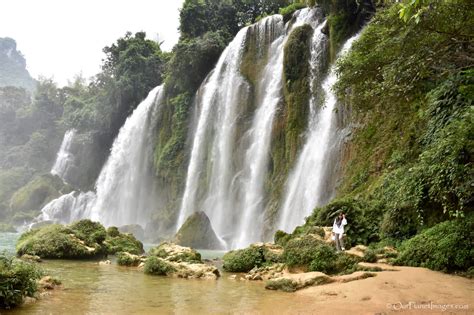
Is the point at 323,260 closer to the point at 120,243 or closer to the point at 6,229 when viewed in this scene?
the point at 120,243

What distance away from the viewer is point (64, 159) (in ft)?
180

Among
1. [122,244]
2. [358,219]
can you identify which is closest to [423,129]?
[358,219]

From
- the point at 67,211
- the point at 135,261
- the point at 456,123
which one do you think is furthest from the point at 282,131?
the point at 67,211

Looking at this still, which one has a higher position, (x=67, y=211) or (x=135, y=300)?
(x=67, y=211)

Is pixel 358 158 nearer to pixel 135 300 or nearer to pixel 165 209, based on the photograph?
pixel 135 300

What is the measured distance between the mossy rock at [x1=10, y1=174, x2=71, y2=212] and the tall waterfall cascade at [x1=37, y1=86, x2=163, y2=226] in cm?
719

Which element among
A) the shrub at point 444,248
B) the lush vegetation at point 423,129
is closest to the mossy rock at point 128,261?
the lush vegetation at point 423,129

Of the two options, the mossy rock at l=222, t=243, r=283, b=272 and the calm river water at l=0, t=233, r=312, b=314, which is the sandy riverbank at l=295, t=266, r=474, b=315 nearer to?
the calm river water at l=0, t=233, r=312, b=314

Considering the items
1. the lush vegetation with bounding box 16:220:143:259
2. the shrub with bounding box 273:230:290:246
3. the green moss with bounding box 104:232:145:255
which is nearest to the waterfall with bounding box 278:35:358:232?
the shrub with bounding box 273:230:290:246

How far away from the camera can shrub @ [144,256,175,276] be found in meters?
11.4

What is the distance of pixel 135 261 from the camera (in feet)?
44.8

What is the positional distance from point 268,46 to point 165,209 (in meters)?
15.1

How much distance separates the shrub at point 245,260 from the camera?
40.8 ft

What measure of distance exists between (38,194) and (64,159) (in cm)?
706
